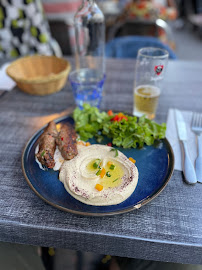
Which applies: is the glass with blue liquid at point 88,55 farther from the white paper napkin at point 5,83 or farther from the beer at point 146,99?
the white paper napkin at point 5,83

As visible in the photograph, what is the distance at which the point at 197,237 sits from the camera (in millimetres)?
637

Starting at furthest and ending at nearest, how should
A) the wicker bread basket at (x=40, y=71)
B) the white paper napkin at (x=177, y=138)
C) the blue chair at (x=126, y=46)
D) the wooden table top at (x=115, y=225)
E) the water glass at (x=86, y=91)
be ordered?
the blue chair at (x=126, y=46)
the wicker bread basket at (x=40, y=71)
the water glass at (x=86, y=91)
the white paper napkin at (x=177, y=138)
the wooden table top at (x=115, y=225)

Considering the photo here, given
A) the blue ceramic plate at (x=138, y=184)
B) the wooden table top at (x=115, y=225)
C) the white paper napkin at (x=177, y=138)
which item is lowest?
the wooden table top at (x=115, y=225)

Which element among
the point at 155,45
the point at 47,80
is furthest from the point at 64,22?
the point at 47,80

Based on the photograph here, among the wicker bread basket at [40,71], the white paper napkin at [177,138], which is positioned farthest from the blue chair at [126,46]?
the white paper napkin at [177,138]

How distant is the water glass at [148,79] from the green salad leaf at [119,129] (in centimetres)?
12

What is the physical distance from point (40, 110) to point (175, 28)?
23.8 feet

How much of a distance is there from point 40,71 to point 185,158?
1.08 m

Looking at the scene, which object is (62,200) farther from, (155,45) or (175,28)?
(175,28)

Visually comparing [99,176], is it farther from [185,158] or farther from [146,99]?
[146,99]

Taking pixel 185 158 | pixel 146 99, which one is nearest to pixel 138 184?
pixel 185 158

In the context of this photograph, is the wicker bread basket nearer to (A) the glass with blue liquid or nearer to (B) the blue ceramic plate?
(A) the glass with blue liquid

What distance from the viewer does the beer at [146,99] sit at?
110 cm

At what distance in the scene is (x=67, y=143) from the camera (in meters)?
0.86
